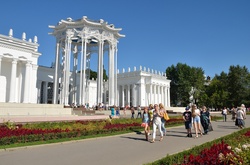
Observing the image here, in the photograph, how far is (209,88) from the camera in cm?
7594

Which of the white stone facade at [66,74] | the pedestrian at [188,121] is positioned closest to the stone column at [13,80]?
the white stone facade at [66,74]

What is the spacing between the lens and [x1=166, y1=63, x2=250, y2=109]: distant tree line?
70.4m

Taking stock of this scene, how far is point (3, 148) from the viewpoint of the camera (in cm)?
980

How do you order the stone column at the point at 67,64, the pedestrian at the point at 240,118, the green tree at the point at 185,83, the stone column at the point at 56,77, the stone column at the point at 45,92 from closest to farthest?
1. the pedestrian at the point at 240,118
2. the stone column at the point at 67,64
3. the stone column at the point at 56,77
4. the stone column at the point at 45,92
5. the green tree at the point at 185,83

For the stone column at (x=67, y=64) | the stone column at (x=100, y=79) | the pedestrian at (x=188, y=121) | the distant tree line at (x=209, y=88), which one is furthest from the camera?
the distant tree line at (x=209, y=88)

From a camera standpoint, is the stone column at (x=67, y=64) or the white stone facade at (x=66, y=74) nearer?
the white stone facade at (x=66, y=74)

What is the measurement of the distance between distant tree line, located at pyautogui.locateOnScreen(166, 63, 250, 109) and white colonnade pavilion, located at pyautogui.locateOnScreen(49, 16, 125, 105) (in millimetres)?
36398

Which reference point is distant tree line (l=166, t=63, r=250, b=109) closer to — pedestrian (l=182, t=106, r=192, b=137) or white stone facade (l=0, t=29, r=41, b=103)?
white stone facade (l=0, t=29, r=41, b=103)

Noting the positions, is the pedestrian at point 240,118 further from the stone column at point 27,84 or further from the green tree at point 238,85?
the green tree at point 238,85

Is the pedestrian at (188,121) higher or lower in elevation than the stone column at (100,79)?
lower

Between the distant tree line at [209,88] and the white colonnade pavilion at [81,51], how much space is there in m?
36.4

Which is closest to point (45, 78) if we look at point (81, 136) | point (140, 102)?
point (140, 102)

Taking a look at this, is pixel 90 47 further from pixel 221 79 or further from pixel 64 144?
pixel 221 79

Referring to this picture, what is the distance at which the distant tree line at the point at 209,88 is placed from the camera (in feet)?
231
